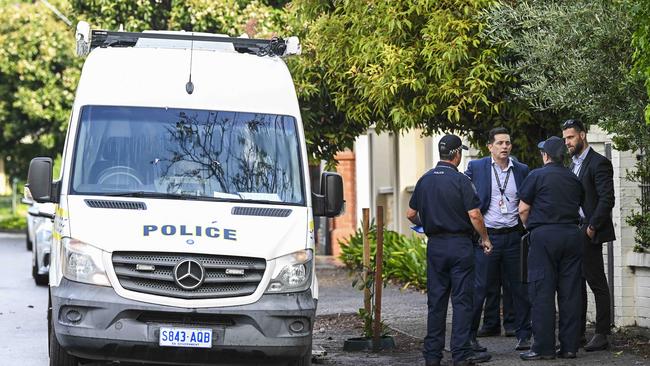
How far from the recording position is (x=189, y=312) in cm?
975

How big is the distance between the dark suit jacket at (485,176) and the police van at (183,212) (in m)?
2.21

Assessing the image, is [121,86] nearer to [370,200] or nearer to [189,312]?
[189,312]

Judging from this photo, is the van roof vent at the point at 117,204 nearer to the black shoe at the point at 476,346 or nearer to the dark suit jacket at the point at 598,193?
the black shoe at the point at 476,346

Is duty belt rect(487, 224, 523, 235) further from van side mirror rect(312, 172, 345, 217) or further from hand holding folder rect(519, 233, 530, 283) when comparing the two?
van side mirror rect(312, 172, 345, 217)

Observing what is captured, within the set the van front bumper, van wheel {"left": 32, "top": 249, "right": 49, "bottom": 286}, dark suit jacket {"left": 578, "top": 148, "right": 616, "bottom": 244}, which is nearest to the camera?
the van front bumper

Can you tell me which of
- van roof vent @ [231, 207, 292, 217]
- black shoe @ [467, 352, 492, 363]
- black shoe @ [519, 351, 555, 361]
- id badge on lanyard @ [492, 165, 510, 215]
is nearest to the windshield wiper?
van roof vent @ [231, 207, 292, 217]

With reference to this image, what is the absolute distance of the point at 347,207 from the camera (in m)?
30.4

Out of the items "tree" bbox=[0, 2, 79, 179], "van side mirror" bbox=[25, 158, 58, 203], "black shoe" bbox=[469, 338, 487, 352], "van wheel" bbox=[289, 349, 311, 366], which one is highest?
"tree" bbox=[0, 2, 79, 179]

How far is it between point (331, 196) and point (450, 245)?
111cm

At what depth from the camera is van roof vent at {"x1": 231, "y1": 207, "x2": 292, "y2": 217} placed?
33.3ft

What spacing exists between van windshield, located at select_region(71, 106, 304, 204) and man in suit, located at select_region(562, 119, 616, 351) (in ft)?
8.70

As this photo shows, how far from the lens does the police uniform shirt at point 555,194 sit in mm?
11312

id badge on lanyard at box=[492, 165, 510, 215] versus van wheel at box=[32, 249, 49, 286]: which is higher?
id badge on lanyard at box=[492, 165, 510, 215]

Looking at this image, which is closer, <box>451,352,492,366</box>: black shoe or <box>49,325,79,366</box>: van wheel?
<box>49,325,79,366</box>: van wheel
